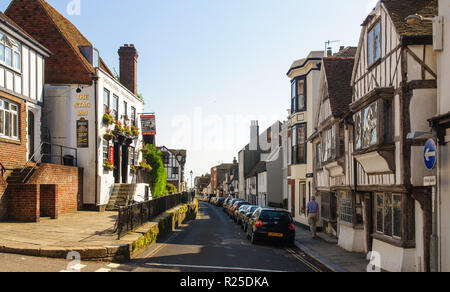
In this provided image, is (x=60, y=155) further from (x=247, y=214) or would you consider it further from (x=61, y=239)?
(x=247, y=214)

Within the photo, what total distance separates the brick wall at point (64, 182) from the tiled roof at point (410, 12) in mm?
12745

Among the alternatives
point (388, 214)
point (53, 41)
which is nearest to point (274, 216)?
point (388, 214)

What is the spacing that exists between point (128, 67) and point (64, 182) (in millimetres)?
14854

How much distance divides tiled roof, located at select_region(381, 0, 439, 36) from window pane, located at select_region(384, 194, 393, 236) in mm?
4583

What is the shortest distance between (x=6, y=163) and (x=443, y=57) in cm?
1454

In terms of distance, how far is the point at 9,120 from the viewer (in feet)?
54.0

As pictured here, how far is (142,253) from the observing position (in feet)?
43.4

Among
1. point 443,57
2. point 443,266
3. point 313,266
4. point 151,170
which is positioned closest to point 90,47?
point 151,170

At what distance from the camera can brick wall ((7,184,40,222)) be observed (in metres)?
14.9

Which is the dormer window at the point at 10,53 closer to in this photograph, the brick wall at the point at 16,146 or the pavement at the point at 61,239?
the brick wall at the point at 16,146

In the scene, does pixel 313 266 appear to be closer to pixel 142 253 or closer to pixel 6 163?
pixel 142 253

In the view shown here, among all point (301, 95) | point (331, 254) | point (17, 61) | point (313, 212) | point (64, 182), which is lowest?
point (331, 254)

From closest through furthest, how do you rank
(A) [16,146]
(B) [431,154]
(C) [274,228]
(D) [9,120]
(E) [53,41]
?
1. (B) [431,154]
2. (D) [9,120]
3. (A) [16,146]
4. (C) [274,228]
5. (E) [53,41]

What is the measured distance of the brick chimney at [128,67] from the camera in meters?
31.4
